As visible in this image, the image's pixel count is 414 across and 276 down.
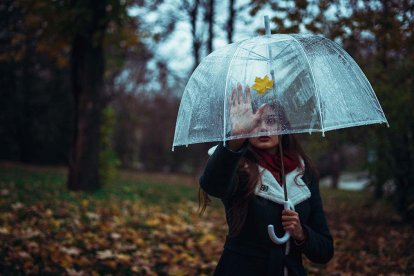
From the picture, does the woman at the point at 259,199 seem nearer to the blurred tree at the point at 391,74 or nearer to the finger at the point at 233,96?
the finger at the point at 233,96

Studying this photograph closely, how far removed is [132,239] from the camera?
19.3 ft

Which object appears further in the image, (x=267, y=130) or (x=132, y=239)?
(x=132, y=239)

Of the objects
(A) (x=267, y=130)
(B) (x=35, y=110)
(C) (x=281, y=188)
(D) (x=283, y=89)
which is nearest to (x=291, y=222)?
(C) (x=281, y=188)

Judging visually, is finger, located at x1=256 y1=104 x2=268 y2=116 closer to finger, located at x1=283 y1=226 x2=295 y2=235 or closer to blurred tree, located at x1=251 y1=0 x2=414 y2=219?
finger, located at x1=283 y1=226 x2=295 y2=235

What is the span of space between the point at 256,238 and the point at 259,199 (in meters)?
0.21

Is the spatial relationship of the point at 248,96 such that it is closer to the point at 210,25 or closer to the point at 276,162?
the point at 276,162

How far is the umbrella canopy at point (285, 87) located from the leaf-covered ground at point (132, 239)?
254 cm

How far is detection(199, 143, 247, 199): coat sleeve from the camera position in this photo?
2.24 meters

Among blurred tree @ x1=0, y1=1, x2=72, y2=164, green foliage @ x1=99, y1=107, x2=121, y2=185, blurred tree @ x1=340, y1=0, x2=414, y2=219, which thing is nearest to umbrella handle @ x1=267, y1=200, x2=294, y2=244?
blurred tree @ x1=340, y1=0, x2=414, y2=219

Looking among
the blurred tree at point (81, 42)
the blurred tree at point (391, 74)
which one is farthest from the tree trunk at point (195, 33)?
the blurred tree at point (391, 74)

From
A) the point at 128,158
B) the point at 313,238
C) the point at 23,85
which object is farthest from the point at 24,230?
the point at 128,158

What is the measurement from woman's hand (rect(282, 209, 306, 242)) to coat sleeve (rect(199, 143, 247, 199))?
12.6 inches

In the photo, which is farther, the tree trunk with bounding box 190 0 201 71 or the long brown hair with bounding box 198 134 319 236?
the tree trunk with bounding box 190 0 201 71

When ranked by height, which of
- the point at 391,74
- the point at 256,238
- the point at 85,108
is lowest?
the point at 256,238
